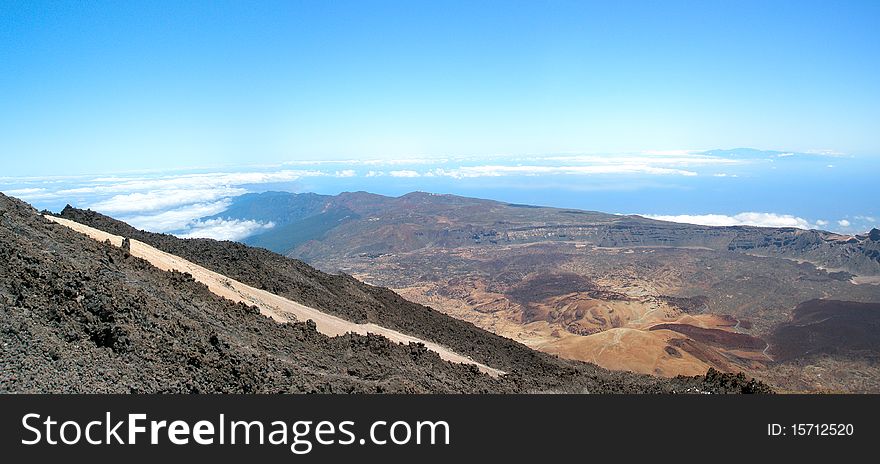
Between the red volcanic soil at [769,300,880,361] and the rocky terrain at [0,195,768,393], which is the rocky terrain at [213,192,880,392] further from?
the rocky terrain at [0,195,768,393]

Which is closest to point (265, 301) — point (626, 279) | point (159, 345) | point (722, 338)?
point (159, 345)

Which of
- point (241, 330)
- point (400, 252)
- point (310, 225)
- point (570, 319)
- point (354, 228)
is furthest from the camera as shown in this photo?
point (310, 225)

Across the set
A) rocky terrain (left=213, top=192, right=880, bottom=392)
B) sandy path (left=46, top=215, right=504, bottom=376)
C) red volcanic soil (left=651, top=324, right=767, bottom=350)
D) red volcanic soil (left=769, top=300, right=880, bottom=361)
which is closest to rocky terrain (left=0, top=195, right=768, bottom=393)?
sandy path (left=46, top=215, right=504, bottom=376)

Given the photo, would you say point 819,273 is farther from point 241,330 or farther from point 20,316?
point 20,316

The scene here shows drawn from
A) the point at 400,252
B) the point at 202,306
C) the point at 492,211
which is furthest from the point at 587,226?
the point at 202,306

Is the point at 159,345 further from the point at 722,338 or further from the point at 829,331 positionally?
the point at 829,331

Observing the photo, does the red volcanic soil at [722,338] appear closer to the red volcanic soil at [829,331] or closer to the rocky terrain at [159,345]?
the red volcanic soil at [829,331]
